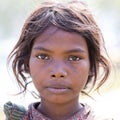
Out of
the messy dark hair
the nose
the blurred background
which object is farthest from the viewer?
the blurred background

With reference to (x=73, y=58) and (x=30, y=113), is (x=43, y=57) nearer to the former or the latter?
(x=73, y=58)

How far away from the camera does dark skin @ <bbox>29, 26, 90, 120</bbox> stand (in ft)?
7.06

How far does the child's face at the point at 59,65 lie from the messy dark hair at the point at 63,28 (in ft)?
0.11

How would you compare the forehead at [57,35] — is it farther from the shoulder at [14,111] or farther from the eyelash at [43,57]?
the shoulder at [14,111]

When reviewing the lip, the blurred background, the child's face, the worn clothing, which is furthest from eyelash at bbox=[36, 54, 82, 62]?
the blurred background

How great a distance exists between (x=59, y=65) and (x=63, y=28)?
0.50ft

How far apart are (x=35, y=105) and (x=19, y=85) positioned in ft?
0.77

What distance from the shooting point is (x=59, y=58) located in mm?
2168

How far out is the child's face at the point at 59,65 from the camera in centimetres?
215

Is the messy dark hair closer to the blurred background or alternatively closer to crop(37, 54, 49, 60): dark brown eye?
crop(37, 54, 49, 60): dark brown eye

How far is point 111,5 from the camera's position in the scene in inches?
475

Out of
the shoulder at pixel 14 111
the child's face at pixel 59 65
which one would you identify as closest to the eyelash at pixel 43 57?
the child's face at pixel 59 65

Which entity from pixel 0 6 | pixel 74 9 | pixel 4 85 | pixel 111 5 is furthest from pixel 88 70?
pixel 111 5

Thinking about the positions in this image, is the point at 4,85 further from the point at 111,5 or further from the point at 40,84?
the point at 111,5
